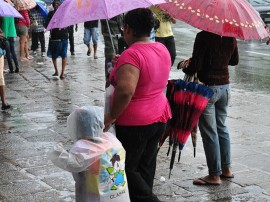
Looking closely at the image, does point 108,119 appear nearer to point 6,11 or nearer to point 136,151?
point 136,151

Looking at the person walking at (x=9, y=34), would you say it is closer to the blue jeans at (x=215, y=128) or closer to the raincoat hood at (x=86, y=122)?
the blue jeans at (x=215, y=128)

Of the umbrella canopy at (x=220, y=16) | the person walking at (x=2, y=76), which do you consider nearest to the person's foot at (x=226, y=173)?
the umbrella canopy at (x=220, y=16)

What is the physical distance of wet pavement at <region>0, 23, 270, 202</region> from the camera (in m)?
5.82

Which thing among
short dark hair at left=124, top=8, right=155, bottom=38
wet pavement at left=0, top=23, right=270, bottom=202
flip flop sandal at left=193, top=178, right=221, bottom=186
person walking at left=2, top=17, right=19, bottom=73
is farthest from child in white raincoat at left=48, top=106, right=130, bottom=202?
person walking at left=2, top=17, right=19, bottom=73

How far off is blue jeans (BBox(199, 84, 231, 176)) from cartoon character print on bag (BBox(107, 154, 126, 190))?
191 centimetres

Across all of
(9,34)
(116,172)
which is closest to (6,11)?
(9,34)

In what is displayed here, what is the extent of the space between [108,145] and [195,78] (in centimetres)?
195

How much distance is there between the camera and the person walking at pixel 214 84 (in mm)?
5703

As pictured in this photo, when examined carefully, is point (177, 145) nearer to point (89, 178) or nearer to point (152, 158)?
point (152, 158)

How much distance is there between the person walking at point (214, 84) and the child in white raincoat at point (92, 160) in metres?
1.88

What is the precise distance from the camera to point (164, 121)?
488cm

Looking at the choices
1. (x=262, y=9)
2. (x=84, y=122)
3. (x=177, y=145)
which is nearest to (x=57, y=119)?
(x=177, y=145)

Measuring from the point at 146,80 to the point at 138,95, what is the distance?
14 centimetres

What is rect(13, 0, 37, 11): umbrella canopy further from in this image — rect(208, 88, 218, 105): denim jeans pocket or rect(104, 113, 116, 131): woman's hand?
rect(104, 113, 116, 131): woman's hand
